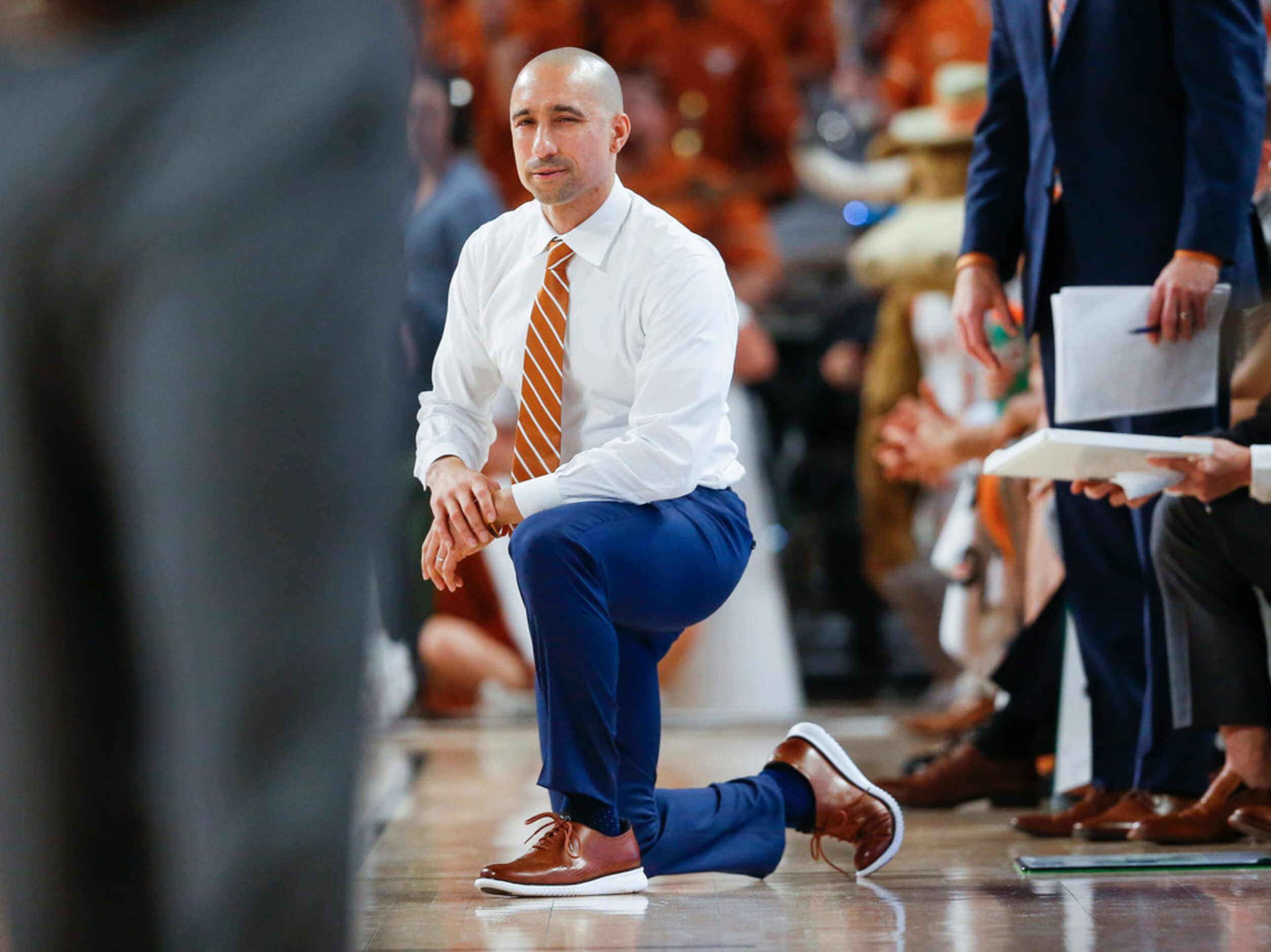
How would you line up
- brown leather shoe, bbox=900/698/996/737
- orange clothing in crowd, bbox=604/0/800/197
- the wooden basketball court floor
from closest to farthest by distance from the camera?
1. the wooden basketball court floor
2. brown leather shoe, bbox=900/698/996/737
3. orange clothing in crowd, bbox=604/0/800/197

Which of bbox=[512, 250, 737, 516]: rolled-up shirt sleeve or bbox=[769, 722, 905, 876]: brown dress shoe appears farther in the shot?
bbox=[769, 722, 905, 876]: brown dress shoe

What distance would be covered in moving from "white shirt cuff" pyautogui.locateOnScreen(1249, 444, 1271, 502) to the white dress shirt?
2.23ft

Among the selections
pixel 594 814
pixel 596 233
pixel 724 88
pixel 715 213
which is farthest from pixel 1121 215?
pixel 724 88

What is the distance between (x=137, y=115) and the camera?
66 centimetres

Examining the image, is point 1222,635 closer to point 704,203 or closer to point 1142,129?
point 1142,129

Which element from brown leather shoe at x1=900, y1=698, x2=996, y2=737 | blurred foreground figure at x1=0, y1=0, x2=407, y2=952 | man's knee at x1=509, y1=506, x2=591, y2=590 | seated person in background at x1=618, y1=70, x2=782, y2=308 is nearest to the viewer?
blurred foreground figure at x1=0, y1=0, x2=407, y2=952

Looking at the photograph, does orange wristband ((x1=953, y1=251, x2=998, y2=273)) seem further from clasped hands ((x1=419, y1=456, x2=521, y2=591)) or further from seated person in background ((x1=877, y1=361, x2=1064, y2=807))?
clasped hands ((x1=419, y1=456, x2=521, y2=591))

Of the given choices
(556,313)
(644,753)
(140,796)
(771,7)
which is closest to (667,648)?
(644,753)

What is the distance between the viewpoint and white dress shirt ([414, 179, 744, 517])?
1.96 metres

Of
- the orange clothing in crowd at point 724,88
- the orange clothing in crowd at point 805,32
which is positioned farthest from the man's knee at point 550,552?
the orange clothing in crowd at point 805,32

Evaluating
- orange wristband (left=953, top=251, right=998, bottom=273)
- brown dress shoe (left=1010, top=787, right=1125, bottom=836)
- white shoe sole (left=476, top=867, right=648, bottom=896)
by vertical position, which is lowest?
brown dress shoe (left=1010, top=787, right=1125, bottom=836)

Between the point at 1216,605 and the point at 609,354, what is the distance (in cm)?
95

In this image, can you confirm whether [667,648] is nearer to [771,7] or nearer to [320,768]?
[320,768]

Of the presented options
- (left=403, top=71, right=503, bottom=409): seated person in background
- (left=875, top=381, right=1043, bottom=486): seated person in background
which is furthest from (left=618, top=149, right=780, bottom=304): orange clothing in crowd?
(left=875, top=381, right=1043, bottom=486): seated person in background
